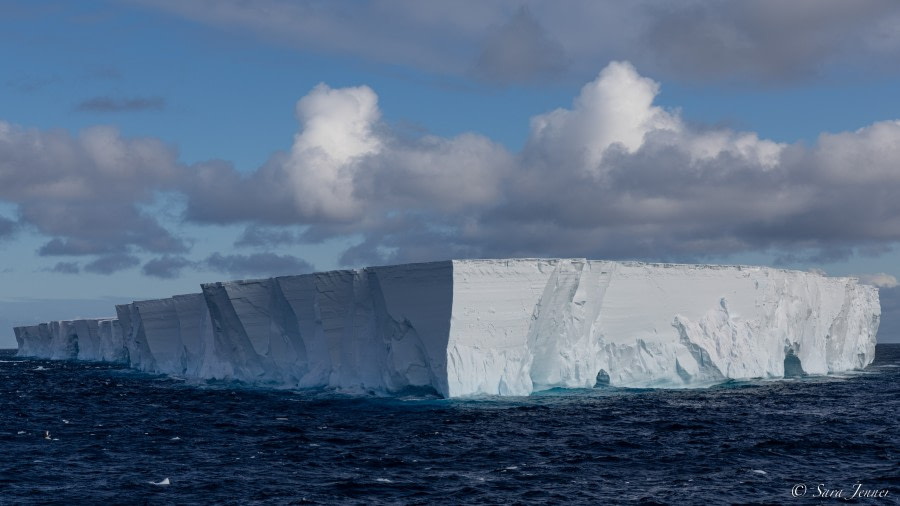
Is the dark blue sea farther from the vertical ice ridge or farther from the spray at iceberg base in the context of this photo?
the vertical ice ridge

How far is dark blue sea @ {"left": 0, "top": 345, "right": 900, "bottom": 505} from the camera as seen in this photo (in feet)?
40.1

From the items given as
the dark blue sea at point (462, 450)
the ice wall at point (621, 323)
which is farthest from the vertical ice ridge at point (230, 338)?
the ice wall at point (621, 323)

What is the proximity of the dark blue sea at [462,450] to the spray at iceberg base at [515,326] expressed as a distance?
2.90 ft

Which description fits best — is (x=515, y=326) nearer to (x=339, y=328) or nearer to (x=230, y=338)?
(x=339, y=328)

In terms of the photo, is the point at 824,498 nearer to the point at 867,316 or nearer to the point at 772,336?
the point at 772,336

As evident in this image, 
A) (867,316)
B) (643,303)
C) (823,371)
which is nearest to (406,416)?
(643,303)

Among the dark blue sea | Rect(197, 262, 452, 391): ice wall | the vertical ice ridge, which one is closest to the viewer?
the dark blue sea

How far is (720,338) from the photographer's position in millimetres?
27766

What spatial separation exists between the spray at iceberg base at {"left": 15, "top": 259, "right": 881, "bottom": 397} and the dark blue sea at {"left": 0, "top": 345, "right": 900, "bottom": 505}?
2.90 ft

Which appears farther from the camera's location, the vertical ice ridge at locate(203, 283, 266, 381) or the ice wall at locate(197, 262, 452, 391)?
A: the vertical ice ridge at locate(203, 283, 266, 381)

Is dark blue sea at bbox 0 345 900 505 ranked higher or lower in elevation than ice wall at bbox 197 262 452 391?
lower

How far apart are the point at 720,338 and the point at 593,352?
5.19 m

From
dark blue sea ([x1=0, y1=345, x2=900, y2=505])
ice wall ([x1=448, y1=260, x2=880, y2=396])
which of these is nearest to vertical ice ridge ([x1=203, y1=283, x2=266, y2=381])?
dark blue sea ([x1=0, y1=345, x2=900, y2=505])

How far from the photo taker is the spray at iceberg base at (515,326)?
2188 cm
